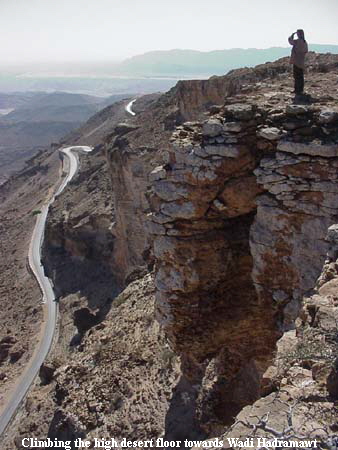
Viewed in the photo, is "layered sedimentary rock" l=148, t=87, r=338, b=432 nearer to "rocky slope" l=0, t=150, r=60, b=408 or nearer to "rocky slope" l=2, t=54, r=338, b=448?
"rocky slope" l=2, t=54, r=338, b=448

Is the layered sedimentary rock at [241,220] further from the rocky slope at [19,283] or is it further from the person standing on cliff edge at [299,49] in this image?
the rocky slope at [19,283]

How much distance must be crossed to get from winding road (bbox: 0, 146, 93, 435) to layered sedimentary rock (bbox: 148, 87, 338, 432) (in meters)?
17.4

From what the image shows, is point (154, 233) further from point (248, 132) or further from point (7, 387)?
point (7, 387)

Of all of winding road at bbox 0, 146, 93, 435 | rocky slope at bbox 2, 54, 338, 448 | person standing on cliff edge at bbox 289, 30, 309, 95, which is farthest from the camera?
winding road at bbox 0, 146, 93, 435

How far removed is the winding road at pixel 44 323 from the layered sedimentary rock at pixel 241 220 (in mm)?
17377

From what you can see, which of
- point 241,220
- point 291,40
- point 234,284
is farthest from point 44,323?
point 291,40

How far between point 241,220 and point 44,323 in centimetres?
2665

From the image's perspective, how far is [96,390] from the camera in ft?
50.1

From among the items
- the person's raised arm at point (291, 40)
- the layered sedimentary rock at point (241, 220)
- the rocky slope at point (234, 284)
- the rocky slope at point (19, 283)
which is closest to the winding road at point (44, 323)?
the rocky slope at point (19, 283)

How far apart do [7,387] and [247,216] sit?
22.5 metres

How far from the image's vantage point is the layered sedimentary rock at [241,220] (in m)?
8.76

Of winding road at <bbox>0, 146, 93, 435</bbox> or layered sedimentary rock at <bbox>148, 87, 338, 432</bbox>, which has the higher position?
layered sedimentary rock at <bbox>148, 87, 338, 432</bbox>

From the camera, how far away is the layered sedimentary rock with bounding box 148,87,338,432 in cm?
876

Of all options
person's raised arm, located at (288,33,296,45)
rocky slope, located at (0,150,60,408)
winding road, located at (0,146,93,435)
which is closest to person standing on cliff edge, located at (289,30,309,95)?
person's raised arm, located at (288,33,296,45)
